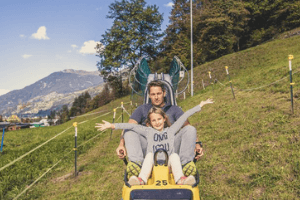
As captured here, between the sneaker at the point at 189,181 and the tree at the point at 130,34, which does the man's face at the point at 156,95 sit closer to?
the sneaker at the point at 189,181

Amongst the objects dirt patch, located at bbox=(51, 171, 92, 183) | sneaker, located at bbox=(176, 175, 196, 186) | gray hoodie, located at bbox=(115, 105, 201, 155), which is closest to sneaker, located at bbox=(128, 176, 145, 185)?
Answer: sneaker, located at bbox=(176, 175, 196, 186)

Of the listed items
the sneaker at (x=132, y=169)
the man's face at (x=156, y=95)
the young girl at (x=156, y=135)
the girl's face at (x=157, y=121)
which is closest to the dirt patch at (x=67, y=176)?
the man's face at (x=156, y=95)

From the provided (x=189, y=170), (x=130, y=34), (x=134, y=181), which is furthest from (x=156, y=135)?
(x=130, y=34)

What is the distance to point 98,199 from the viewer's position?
172 inches

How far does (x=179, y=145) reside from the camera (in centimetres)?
337

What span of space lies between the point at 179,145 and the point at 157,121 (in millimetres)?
516

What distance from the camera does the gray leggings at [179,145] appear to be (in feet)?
10.1

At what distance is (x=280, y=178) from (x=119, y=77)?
1396 inches

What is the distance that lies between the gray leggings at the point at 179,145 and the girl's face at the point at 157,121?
0.30m

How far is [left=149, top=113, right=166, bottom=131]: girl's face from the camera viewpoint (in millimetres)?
3430

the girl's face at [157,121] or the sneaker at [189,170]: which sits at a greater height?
the girl's face at [157,121]

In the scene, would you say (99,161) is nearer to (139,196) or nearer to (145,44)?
(139,196)

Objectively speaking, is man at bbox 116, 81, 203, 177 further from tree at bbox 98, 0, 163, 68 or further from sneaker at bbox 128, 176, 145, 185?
tree at bbox 98, 0, 163, 68

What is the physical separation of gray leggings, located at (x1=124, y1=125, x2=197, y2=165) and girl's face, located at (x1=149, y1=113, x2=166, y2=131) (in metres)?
0.30
